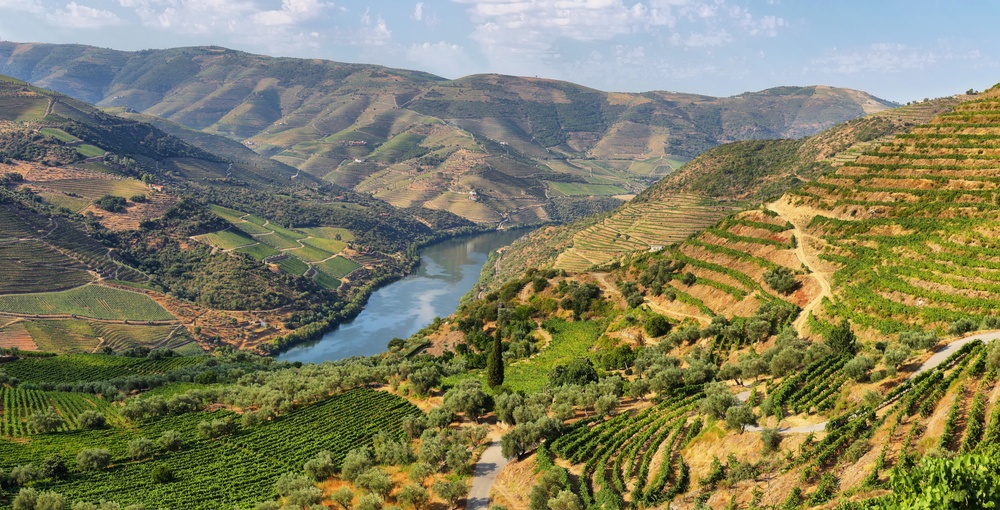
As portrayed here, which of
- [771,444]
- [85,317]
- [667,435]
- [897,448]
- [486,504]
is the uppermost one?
[897,448]

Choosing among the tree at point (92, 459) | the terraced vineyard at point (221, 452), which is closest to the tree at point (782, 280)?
the terraced vineyard at point (221, 452)

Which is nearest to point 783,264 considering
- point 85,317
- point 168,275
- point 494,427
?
point 494,427

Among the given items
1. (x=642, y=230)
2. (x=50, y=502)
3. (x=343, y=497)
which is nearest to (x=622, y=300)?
(x=343, y=497)

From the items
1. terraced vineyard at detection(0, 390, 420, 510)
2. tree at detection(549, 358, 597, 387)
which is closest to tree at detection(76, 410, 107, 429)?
terraced vineyard at detection(0, 390, 420, 510)

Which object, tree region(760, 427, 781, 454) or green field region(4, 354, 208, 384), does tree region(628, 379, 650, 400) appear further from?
green field region(4, 354, 208, 384)

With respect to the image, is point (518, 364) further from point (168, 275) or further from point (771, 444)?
point (168, 275)

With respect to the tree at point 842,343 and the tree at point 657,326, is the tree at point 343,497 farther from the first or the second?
the tree at point 657,326
